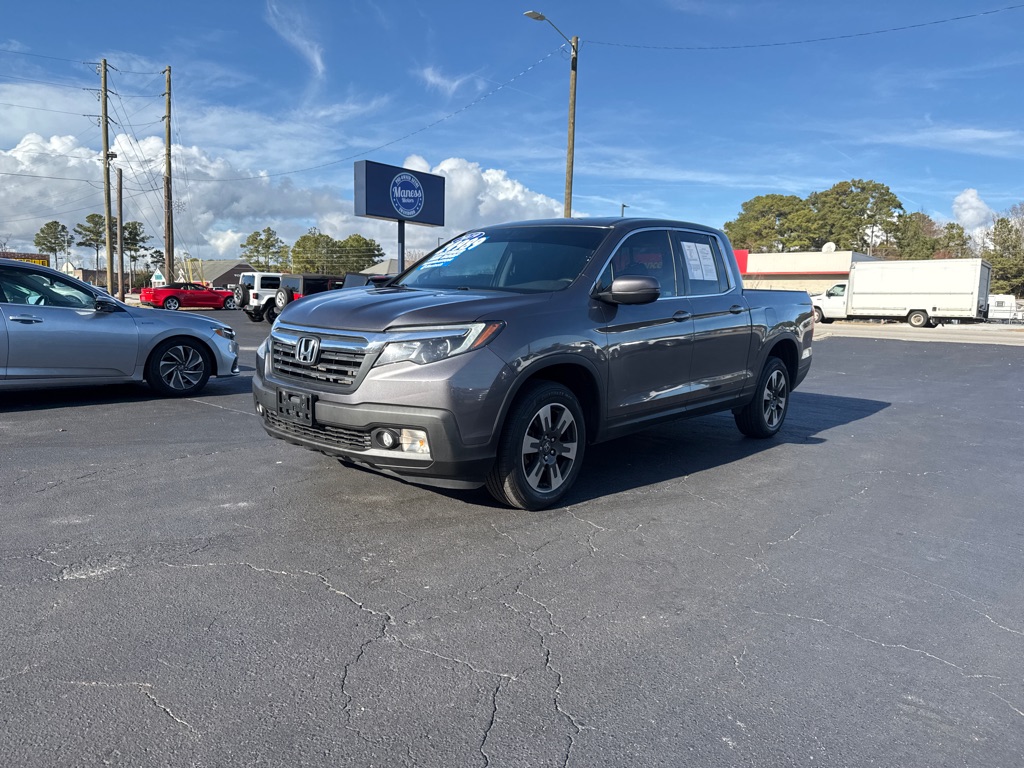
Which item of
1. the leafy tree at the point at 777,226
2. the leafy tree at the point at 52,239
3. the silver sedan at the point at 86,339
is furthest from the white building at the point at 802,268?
the leafy tree at the point at 52,239

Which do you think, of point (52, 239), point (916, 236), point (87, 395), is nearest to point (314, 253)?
point (52, 239)

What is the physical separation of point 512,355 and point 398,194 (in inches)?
892

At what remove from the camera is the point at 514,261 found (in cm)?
539

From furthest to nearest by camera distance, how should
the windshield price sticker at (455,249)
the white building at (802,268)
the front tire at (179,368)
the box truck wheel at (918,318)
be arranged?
the white building at (802,268) → the box truck wheel at (918,318) → the front tire at (179,368) → the windshield price sticker at (455,249)

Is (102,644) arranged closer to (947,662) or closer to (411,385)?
(411,385)

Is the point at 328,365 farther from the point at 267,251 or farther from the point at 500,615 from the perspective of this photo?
the point at 267,251

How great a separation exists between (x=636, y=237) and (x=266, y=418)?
2.81 m

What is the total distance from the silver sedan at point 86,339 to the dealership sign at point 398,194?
53.7 ft

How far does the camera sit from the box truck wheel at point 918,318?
33.6 m

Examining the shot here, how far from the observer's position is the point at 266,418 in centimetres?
486

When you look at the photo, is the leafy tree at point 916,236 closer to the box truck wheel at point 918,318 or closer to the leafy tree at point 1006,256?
the leafy tree at point 1006,256

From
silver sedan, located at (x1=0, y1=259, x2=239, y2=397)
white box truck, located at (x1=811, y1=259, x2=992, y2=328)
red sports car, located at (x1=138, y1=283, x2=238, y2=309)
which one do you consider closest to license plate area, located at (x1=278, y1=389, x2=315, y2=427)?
silver sedan, located at (x1=0, y1=259, x2=239, y2=397)

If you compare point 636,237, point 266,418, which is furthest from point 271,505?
point 636,237

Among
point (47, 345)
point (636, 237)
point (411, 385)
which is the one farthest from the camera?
point (47, 345)
